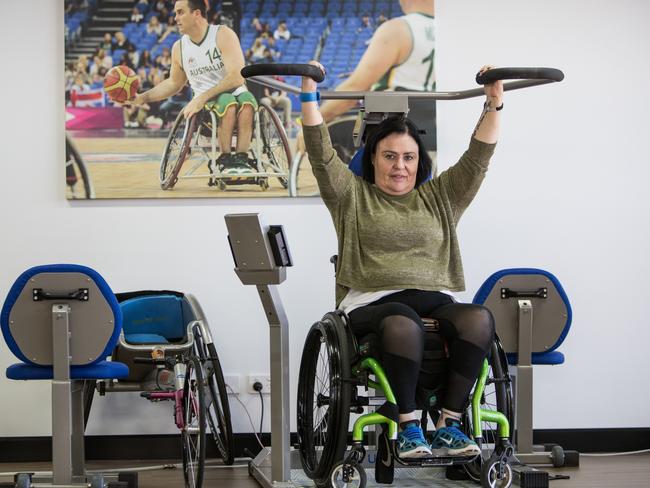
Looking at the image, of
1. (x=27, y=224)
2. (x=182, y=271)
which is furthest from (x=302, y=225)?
(x=27, y=224)

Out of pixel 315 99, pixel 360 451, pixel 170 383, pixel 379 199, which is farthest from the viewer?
pixel 170 383

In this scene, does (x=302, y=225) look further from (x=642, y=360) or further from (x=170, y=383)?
(x=642, y=360)

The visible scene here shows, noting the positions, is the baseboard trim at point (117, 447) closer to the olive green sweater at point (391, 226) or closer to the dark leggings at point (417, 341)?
the olive green sweater at point (391, 226)

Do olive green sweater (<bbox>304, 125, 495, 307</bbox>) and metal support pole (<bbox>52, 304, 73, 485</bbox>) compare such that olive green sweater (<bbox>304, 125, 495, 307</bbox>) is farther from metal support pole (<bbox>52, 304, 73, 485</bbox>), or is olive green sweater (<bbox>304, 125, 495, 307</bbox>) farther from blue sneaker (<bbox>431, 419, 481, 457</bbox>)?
metal support pole (<bbox>52, 304, 73, 485</bbox>)

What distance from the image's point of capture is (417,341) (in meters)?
2.65

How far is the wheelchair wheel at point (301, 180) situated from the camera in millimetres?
4148

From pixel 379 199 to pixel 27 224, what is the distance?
1771 millimetres

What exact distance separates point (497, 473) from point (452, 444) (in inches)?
7.9

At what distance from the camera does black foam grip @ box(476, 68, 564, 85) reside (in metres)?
2.80

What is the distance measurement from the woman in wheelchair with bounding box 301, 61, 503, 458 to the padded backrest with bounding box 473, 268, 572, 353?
60 cm

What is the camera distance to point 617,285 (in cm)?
421

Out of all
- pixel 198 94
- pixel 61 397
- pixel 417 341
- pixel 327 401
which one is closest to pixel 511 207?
pixel 198 94

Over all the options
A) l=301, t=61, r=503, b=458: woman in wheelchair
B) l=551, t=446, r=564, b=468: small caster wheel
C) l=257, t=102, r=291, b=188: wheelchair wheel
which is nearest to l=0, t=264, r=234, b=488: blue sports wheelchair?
l=301, t=61, r=503, b=458: woman in wheelchair

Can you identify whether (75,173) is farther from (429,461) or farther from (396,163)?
(429,461)
